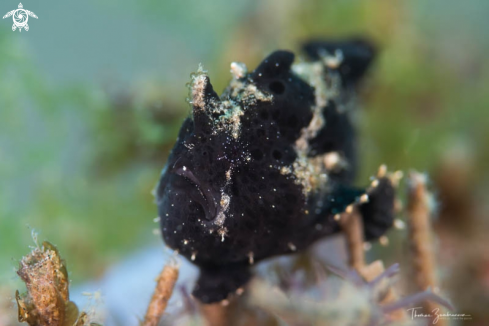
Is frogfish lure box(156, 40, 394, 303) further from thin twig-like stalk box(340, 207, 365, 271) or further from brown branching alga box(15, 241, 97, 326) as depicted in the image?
brown branching alga box(15, 241, 97, 326)

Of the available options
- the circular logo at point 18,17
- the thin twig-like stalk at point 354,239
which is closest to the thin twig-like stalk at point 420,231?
the thin twig-like stalk at point 354,239

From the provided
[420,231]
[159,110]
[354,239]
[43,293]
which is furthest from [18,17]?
[420,231]

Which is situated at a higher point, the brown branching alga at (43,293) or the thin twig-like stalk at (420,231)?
the thin twig-like stalk at (420,231)

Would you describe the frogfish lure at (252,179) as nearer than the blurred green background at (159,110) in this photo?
Yes

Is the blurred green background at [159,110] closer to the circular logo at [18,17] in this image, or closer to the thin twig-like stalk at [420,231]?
the circular logo at [18,17]

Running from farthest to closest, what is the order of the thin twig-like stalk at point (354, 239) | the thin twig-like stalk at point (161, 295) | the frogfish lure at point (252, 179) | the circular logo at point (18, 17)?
the circular logo at point (18, 17) < the thin twig-like stalk at point (354, 239) < the thin twig-like stalk at point (161, 295) < the frogfish lure at point (252, 179)

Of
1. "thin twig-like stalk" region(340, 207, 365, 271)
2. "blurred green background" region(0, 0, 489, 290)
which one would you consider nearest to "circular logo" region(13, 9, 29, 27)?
"blurred green background" region(0, 0, 489, 290)
